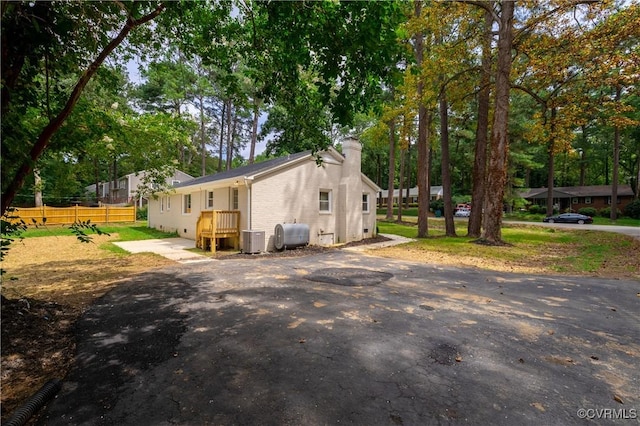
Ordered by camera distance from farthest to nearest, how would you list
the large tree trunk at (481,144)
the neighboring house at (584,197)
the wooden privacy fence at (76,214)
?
the neighboring house at (584,197), the wooden privacy fence at (76,214), the large tree trunk at (481,144)

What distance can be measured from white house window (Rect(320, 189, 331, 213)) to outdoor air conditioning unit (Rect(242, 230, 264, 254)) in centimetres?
371

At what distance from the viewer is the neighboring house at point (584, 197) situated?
123 feet

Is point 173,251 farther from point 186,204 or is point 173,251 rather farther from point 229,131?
point 229,131

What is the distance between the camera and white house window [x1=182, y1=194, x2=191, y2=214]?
54.5 ft

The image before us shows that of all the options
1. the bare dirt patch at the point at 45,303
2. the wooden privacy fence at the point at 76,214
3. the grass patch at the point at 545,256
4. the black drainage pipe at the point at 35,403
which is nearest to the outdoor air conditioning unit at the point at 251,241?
the bare dirt patch at the point at 45,303

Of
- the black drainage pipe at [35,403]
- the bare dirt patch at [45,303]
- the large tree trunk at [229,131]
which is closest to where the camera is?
the black drainage pipe at [35,403]

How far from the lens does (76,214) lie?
21672 millimetres

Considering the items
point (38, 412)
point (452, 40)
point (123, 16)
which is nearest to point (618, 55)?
point (452, 40)

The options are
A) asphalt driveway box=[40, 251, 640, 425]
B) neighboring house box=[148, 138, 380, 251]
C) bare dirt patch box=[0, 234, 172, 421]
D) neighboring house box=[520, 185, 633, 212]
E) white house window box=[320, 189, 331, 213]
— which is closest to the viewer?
asphalt driveway box=[40, 251, 640, 425]

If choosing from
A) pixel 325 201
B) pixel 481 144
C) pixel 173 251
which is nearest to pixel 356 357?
pixel 173 251

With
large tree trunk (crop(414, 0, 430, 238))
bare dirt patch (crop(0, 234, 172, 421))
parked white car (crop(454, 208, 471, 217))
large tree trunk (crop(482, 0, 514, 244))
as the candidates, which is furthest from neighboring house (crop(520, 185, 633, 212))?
bare dirt patch (crop(0, 234, 172, 421))

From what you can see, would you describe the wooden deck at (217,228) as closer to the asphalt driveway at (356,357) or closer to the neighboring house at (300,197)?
the neighboring house at (300,197)

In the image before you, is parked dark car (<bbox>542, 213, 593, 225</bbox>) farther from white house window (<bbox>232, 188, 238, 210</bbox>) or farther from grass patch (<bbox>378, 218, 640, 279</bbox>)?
white house window (<bbox>232, 188, 238, 210</bbox>)

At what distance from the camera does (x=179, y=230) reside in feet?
56.6
